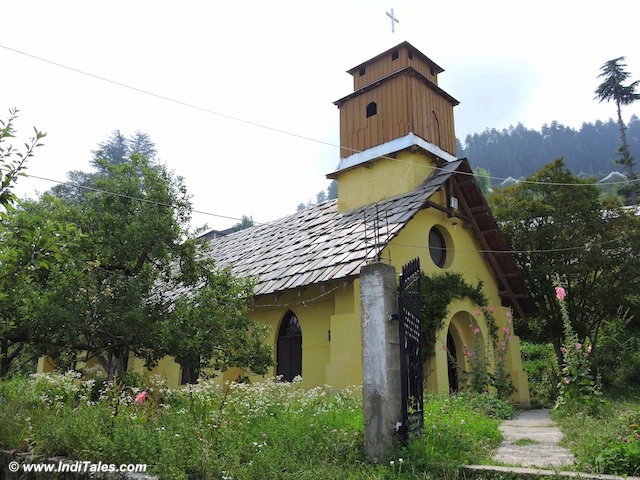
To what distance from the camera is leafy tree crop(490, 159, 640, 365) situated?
1627 centimetres

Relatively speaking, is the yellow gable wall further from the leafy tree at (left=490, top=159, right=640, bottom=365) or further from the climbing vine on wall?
the leafy tree at (left=490, top=159, right=640, bottom=365)

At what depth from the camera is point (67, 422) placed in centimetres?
645

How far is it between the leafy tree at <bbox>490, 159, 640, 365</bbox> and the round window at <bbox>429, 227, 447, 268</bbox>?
12.1 feet

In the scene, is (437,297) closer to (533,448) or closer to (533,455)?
(533,448)

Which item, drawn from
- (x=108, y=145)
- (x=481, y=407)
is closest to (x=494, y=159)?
(x=108, y=145)

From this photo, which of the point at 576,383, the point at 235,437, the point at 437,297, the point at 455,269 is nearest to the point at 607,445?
the point at 576,383

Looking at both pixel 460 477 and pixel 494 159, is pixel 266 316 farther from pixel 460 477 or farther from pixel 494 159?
pixel 494 159

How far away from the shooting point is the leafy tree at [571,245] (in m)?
16.3

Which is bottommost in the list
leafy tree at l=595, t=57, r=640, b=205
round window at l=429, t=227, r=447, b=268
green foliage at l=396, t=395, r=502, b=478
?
green foliage at l=396, t=395, r=502, b=478

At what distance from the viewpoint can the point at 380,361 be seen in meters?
6.23

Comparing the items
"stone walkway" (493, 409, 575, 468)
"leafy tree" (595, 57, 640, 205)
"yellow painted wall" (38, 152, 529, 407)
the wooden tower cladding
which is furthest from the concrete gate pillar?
"leafy tree" (595, 57, 640, 205)

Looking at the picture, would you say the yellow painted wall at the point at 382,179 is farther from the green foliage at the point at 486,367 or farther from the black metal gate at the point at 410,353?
the black metal gate at the point at 410,353

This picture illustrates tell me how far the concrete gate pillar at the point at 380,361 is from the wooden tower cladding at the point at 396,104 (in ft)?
32.5

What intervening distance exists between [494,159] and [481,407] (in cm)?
10075
